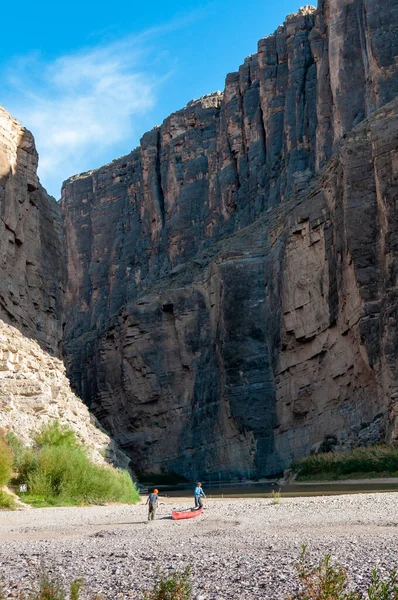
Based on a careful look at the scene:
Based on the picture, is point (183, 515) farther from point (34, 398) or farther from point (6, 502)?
point (34, 398)

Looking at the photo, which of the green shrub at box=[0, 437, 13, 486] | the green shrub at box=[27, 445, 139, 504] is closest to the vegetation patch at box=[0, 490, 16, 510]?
the green shrub at box=[0, 437, 13, 486]

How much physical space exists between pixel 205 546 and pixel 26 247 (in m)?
39.0

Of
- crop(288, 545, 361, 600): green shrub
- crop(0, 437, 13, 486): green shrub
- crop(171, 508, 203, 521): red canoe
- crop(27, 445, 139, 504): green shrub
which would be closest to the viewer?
crop(288, 545, 361, 600): green shrub

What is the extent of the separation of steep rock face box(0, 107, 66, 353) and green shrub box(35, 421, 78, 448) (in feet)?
54.6

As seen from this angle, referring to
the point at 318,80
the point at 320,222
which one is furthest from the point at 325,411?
the point at 318,80

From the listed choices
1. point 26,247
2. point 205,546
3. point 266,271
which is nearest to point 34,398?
point 205,546

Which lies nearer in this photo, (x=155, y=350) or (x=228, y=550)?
(x=228, y=550)

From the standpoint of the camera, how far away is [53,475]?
2619cm

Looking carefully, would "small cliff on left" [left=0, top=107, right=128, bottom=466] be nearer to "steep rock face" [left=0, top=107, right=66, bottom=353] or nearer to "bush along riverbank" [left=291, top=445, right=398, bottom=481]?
"steep rock face" [left=0, top=107, right=66, bottom=353]

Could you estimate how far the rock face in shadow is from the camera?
52812 mm

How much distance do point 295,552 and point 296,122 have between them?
81.5 m

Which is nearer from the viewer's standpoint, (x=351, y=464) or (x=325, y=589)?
(x=325, y=589)

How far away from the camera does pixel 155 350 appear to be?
73.2 metres

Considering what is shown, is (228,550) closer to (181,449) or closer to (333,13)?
(181,449)
